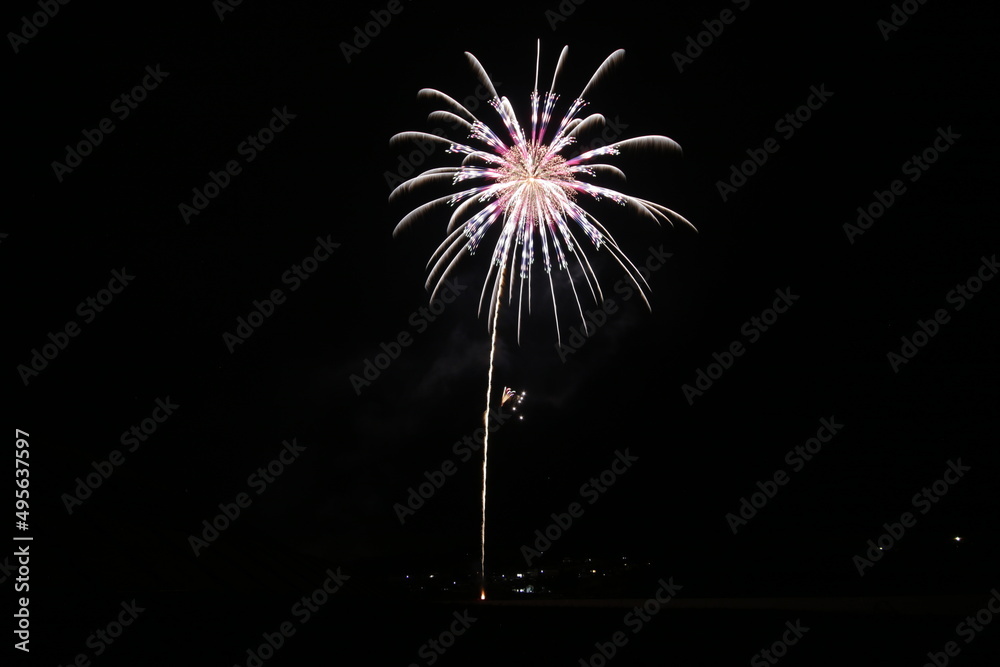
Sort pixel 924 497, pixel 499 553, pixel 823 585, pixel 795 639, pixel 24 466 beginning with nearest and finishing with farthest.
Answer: pixel 795 639
pixel 24 466
pixel 823 585
pixel 924 497
pixel 499 553

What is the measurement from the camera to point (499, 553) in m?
73.9

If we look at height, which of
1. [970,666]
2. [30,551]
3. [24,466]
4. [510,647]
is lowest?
[970,666]

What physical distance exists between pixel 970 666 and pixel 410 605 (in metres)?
8.51

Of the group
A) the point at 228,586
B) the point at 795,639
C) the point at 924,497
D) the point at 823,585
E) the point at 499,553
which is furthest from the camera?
the point at 499,553

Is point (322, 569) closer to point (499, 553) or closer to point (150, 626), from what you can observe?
point (150, 626)

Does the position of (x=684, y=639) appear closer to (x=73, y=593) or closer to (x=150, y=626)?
(x=150, y=626)

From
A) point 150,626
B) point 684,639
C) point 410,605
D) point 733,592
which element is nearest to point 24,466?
point 150,626

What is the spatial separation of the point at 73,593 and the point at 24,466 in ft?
16.7

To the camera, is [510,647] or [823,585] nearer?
[510,647]

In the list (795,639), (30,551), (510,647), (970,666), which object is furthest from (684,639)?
(30,551)

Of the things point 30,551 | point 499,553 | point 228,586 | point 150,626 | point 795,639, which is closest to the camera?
point 150,626

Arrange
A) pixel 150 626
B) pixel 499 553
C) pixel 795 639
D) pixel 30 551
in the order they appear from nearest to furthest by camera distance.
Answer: pixel 150 626 < pixel 795 639 < pixel 30 551 < pixel 499 553

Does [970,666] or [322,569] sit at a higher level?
[322,569]

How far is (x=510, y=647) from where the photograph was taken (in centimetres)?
1119
